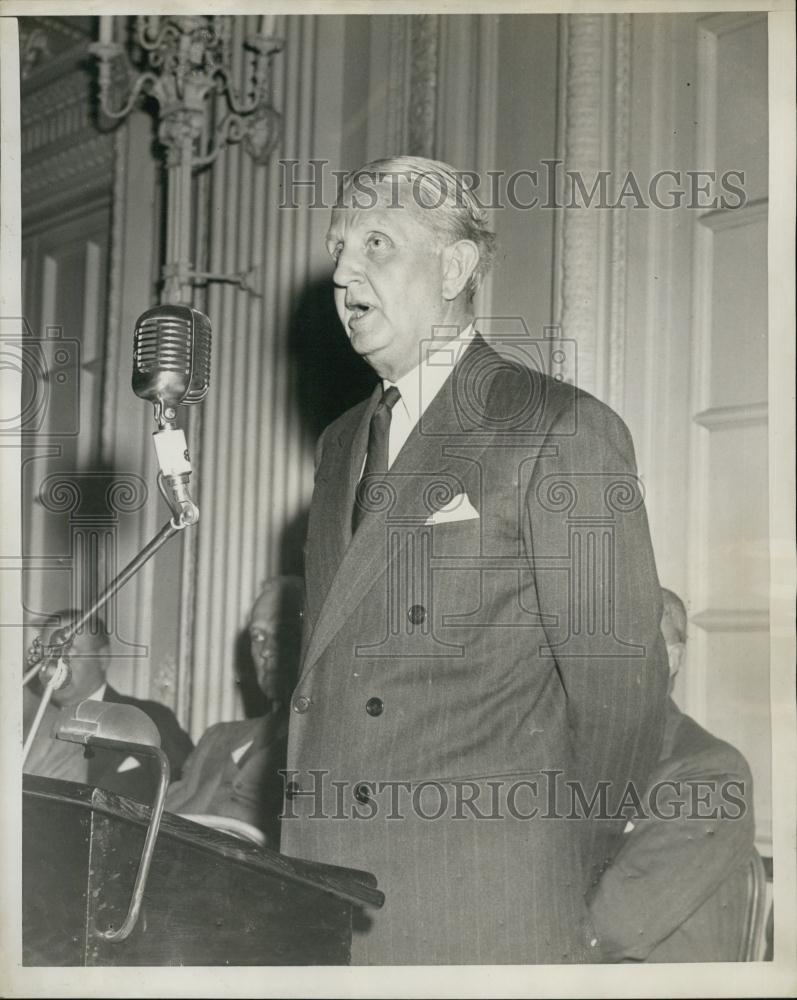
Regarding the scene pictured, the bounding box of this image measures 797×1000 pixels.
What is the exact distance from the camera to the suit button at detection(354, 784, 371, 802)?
1.30m

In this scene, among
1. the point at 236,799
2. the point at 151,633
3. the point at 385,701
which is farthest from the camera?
the point at 151,633

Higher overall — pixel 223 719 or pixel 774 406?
pixel 774 406

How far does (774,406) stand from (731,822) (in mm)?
641

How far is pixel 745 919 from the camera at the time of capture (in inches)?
71.2

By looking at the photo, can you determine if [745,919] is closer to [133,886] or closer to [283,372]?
[133,886]

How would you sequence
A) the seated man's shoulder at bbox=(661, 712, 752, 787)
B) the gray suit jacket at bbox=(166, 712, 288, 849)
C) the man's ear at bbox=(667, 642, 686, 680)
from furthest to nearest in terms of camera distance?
the gray suit jacket at bbox=(166, 712, 288, 849) < the man's ear at bbox=(667, 642, 686, 680) < the seated man's shoulder at bbox=(661, 712, 752, 787)

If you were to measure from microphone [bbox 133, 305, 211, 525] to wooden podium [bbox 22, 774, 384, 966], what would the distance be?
324mm

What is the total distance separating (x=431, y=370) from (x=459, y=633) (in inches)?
13.8

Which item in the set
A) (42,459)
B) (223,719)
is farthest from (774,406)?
(42,459)

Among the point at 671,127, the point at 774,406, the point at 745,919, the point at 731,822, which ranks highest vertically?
the point at 671,127
